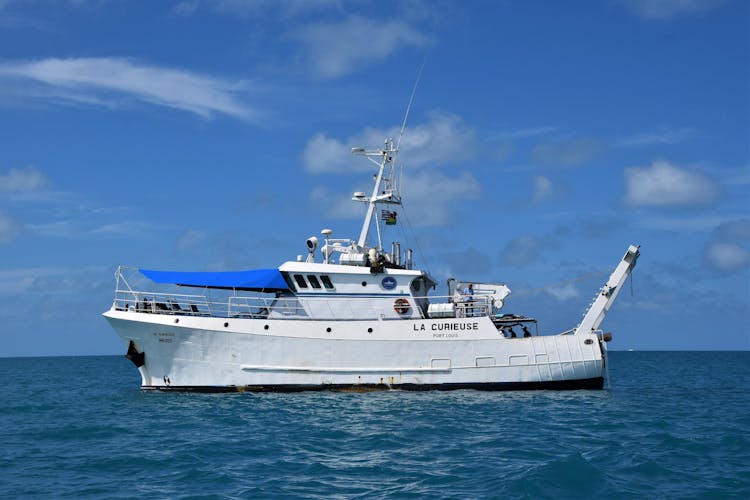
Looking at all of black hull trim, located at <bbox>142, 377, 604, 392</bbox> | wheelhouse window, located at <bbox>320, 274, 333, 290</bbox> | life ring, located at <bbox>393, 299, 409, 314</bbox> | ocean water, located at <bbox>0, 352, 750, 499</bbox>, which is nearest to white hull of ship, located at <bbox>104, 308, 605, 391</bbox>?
black hull trim, located at <bbox>142, 377, 604, 392</bbox>

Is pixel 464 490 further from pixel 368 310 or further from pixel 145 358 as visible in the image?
pixel 145 358

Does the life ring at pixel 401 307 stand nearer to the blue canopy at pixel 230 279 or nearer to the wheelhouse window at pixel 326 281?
the wheelhouse window at pixel 326 281

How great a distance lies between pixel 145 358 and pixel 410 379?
27.2ft

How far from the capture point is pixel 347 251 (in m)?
22.7

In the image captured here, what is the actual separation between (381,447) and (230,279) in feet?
33.0

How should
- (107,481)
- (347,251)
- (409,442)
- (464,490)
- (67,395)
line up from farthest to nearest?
(67,395) → (347,251) → (409,442) → (107,481) → (464,490)

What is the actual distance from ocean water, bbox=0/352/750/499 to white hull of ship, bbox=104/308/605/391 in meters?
0.57

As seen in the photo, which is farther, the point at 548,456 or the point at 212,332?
the point at 212,332

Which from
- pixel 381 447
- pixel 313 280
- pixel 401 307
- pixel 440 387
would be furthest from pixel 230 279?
pixel 381 447

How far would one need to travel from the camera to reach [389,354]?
2097cm

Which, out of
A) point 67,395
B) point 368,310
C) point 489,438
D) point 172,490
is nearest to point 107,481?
point 172,490

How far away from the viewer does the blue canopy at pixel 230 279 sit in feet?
71.9

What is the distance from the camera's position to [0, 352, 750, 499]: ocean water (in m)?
11.0

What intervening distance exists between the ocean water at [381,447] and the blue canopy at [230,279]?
3.38 m
